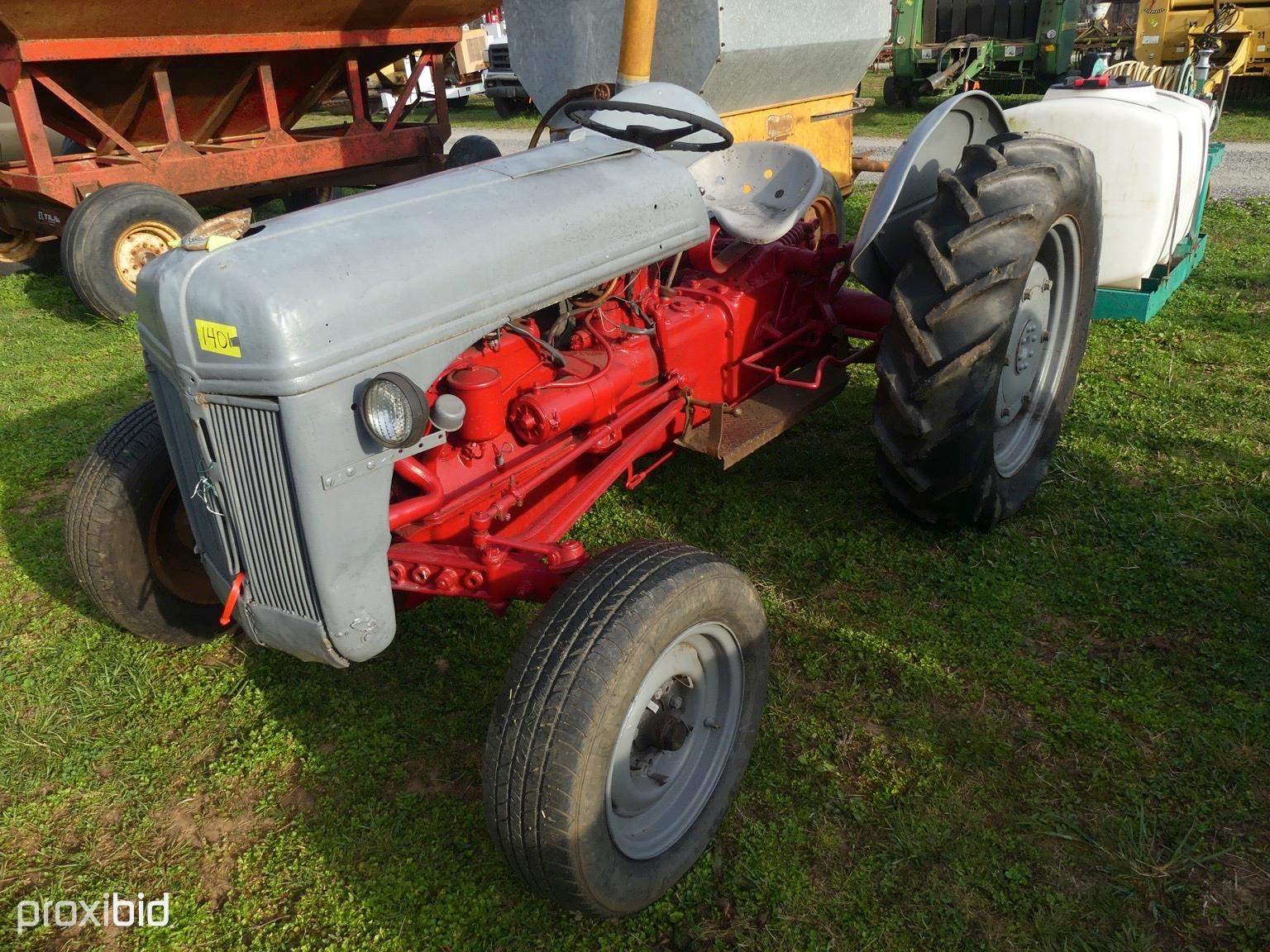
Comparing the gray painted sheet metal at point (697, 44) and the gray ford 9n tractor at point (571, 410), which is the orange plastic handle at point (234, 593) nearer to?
the gray ford 9n tractor at point (571, 410)

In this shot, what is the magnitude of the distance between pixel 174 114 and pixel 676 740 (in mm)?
6036

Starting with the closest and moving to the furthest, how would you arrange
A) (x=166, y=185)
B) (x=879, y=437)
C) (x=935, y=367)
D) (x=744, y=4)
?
1. (x=935, y=367)
2. (x=879, y=437)
3. (x=744, y=4)
4. (x=166, y=185)

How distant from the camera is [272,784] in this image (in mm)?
2469

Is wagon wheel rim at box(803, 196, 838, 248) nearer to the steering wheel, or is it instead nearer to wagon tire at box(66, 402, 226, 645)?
the steering wheel

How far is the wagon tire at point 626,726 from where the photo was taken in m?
1.83

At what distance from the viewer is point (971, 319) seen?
2689 mm

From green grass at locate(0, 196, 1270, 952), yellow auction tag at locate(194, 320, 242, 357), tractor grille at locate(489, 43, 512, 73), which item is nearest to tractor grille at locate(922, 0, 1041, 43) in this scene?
tractor grille at locate(489, 43, 512, 73)

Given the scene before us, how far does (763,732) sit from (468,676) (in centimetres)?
86

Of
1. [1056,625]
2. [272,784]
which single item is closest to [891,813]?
[1056,625]

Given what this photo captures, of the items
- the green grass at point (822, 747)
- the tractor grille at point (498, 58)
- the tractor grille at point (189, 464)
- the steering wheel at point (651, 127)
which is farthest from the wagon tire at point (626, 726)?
the tractor grille at point (498, 58)

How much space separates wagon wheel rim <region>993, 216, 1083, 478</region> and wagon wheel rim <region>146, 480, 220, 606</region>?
→ 251cm

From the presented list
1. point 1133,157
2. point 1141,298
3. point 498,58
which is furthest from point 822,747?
point 498,58

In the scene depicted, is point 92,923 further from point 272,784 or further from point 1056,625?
point 1056,625

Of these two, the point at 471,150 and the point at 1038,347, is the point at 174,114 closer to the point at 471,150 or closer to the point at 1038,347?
the point at 471,150
